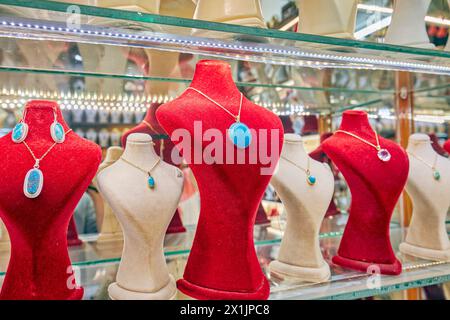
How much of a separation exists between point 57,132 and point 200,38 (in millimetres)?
315

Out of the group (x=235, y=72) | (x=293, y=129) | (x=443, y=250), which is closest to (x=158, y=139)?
(x=235, y=72)

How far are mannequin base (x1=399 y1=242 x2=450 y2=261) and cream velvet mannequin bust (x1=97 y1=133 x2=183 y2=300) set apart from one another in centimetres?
59

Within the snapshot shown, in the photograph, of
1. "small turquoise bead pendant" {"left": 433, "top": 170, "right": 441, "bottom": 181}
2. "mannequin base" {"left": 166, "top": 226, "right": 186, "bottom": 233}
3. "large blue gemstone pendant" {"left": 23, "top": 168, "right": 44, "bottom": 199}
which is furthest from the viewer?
"mannequin base" {"left": 166, "top": 226, "right": 186, "bottom": 233}

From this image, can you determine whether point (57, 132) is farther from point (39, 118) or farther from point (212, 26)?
point (212, 26)

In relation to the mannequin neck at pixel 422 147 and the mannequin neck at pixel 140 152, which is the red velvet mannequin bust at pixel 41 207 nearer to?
the mannequin neck at pixel 140 152

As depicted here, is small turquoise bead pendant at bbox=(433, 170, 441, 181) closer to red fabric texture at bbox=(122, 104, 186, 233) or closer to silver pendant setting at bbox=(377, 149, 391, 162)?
silver pendant setting at bbox=(377, 149, 391, 162)

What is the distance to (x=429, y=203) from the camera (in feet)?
2.83

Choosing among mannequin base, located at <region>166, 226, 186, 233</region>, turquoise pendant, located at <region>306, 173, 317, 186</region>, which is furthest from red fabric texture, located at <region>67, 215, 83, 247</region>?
turquoise pendant, located at <region>306, 173, 317, 186</region>

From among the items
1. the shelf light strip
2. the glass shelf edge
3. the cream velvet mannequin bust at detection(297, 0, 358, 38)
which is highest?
the cream velvet mannequin bust at detection(297, 0, 358, 38)

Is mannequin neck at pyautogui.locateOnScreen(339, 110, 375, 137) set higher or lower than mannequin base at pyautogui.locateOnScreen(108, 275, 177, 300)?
higher

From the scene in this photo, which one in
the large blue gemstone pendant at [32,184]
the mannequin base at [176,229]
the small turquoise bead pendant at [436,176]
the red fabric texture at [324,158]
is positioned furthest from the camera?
the red fabric texture at [324,158]

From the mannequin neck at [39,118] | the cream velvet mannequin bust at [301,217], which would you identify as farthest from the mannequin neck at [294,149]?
the mannequin neck at [39,118]

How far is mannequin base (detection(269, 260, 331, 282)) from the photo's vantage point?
0.72 m

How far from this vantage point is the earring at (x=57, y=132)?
59 centimetres
